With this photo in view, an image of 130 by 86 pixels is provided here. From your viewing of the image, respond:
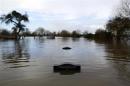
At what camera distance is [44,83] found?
10.2 m

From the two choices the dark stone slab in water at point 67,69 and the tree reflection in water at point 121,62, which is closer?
the tree reflection in water at point 121,62

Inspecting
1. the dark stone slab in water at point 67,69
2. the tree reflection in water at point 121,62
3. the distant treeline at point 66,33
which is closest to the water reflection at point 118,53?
the tree reflection in water at point 121,62

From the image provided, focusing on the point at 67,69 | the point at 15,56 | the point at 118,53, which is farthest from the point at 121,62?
the point at 15,56

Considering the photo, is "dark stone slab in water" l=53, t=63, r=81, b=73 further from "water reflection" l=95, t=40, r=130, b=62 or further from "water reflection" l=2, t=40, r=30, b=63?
"water reflection" l=95, t=40, r=130, b=62

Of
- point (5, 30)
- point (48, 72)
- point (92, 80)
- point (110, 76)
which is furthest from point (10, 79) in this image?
point (5, 30)

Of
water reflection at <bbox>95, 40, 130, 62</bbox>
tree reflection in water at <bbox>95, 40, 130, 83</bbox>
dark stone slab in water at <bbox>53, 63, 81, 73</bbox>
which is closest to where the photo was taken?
tree reflection in water at <bbox>95, 40, 130, 83</bbox>

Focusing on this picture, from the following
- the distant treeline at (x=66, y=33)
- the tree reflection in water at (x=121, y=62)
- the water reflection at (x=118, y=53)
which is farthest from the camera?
the distant treeline at (x=66, y=33)

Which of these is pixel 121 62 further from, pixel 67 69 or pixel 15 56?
pixel 15 56

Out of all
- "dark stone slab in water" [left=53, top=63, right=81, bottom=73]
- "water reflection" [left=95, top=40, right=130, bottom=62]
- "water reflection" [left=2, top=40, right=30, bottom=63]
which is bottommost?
"water reflection" [left=95, top=40, right=130, bottom=62]

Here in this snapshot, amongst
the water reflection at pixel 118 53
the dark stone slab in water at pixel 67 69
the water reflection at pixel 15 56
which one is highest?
the dark stone slab in water at pixel 67 69

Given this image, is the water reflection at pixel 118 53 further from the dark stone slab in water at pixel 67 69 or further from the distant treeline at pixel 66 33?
the distant treeline at pixel 66 33

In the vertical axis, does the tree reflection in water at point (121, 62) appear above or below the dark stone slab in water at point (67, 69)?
below

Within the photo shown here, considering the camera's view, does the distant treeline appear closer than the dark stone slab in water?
No

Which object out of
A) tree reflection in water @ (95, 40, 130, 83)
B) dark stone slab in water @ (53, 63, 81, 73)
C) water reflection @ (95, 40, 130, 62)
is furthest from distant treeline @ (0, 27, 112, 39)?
dark stone slab in water @ (53, 63, 81, 73)
